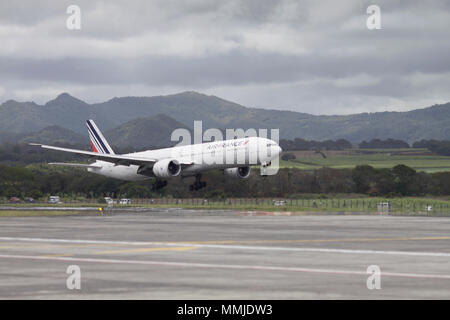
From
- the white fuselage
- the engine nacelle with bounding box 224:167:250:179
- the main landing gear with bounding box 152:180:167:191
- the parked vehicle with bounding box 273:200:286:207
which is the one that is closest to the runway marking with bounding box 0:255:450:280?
the white fuselage

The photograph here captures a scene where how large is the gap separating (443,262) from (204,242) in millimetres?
12981

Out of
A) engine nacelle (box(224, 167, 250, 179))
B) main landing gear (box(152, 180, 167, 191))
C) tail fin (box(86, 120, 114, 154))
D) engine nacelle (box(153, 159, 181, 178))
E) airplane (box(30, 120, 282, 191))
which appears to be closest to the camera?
airplane (box(30, 120, 282, 191))

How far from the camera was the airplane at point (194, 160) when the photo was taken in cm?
7819

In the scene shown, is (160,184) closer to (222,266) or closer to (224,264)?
(224,264)

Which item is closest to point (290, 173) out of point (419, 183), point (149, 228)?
point (419, 183)

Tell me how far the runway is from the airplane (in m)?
35.0

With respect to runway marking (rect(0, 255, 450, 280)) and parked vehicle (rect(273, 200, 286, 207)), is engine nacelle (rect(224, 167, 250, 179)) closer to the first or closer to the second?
parked vehicle (rect(273, 200, 286, 207))

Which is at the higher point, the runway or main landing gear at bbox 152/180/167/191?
main landing gear at bbox 152/180/167/191

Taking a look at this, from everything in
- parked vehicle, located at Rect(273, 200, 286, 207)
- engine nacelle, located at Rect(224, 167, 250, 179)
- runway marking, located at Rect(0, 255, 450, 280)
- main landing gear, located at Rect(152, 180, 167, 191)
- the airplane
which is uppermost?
the airplane

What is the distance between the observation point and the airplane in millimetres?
78188

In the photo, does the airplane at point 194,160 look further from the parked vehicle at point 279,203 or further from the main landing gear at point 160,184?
the parked vehicle at point 279,203

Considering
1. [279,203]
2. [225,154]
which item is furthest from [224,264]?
[279,203]
